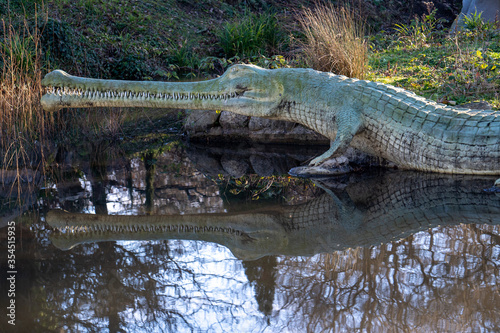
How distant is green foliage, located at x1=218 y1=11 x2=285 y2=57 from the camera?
12.8 metres

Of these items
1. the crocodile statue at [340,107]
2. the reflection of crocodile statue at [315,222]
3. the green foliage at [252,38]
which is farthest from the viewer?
the green foliage at [252,38]

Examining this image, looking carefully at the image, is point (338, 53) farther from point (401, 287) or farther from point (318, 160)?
point (401, 287)

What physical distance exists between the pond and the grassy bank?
200 cm

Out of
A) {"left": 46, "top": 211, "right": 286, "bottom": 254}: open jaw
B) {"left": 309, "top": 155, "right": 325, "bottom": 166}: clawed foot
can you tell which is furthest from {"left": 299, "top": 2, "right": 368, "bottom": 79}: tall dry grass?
{"left": 46, "top": 211, "right": 286, "bottom": 254}: open jaw

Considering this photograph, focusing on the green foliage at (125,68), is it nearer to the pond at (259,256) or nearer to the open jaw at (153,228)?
the pond at (259,256)

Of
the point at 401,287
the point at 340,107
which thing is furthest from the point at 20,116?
the point at 401,287

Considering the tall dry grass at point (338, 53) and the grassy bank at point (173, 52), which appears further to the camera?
the tall dry grass at point (338, 53)

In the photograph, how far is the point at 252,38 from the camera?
12852mm

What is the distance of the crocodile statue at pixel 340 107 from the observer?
4418 millimetres

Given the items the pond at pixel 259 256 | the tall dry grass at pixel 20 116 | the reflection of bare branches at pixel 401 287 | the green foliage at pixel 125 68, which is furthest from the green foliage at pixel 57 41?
the reflection of bare branches at pixel 401 287

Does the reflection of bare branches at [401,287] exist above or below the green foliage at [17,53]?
below

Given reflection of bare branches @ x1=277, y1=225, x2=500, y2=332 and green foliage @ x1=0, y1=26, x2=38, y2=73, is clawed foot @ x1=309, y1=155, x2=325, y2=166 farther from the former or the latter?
green foliage @ x1=0, y1=26, x2=38, y2=73

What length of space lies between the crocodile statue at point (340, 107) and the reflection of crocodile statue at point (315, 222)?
397mm

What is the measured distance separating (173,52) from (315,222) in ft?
36.7
